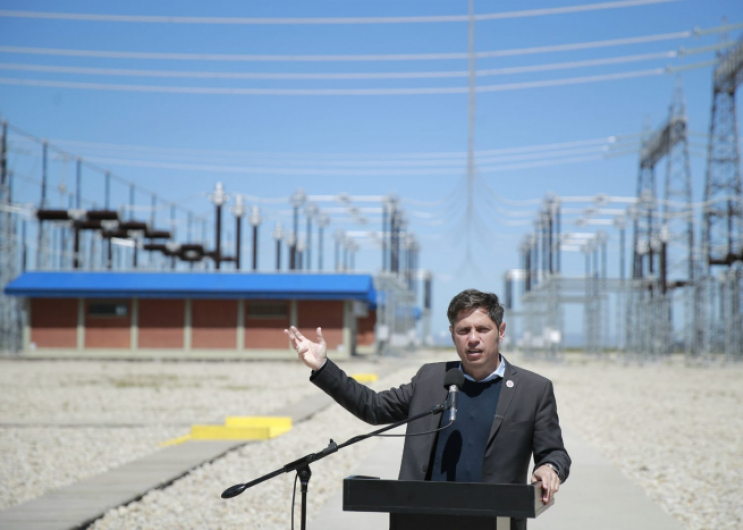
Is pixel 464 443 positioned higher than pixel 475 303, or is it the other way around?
pixel 475 303

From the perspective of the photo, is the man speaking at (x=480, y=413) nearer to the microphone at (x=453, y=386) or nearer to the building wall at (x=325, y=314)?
the microphone at (x=453, y=386)

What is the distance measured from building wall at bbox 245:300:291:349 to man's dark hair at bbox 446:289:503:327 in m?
34.4

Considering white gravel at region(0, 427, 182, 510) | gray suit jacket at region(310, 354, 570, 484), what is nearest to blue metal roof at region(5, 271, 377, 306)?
white gravel at region(0, 427, 182, 510)

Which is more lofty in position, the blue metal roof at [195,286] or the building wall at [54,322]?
the blue metal roof at [195,286]

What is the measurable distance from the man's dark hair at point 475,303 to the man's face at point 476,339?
0.06 ft

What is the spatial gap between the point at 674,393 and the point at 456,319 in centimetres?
1962

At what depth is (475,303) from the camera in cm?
360

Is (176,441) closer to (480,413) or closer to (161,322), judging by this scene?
(480,413)

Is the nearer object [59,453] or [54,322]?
[59,453]

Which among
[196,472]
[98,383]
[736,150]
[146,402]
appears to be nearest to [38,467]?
[196,472]

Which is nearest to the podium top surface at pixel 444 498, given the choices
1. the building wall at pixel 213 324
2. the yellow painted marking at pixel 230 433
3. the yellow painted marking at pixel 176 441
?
the yellow painted marking at pixel 176 441

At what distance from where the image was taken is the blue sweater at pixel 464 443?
352cm

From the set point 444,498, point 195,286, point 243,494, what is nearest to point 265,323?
point 195,286

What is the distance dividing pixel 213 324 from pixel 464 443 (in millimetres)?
35209
